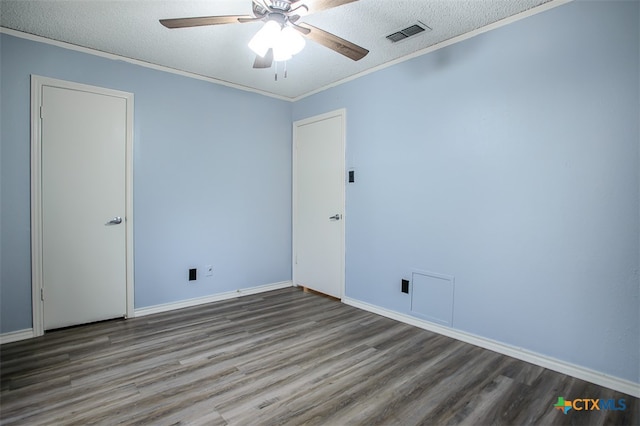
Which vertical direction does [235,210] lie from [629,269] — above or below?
above

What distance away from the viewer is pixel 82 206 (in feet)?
9.82

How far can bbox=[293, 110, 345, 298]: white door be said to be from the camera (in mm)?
3859

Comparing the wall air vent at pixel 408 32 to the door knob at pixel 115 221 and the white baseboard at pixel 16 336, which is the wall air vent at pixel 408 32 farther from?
the white baseboard at pixel 16 336

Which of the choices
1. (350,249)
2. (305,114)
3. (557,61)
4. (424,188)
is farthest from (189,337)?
(557,61)

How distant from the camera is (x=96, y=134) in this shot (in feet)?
10.00

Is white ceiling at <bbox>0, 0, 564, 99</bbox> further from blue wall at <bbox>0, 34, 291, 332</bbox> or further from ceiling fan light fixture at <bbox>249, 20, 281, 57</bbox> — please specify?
ceiling fan light fixture at <bbox>249, 20, 281, 57</bbox>

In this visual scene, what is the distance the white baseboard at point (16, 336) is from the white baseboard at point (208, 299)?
0.80 meters

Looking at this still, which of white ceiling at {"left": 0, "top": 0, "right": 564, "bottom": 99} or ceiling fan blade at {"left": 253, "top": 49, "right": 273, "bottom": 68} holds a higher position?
white ceiling at {"left": 0, "top": 0, "right": 564, "bottom": 99}

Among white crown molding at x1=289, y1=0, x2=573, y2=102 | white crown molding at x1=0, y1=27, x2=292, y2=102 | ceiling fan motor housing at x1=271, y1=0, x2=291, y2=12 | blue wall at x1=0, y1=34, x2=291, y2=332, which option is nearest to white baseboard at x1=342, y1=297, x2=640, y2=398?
blue wall at x1=0, y1=34, x2=291, y2=332

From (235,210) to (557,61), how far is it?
3.36 meters

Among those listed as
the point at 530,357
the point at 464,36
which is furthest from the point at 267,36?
the point at 530,357

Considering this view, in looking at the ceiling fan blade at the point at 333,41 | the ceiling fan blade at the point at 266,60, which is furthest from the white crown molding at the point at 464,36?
the ceiling fan blade at the point at 266,60

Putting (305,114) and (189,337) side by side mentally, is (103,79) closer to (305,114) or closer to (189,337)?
(305,114)

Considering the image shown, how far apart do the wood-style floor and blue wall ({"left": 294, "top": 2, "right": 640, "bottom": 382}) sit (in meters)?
0.40
